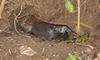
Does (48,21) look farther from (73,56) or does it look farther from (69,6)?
(73,56)

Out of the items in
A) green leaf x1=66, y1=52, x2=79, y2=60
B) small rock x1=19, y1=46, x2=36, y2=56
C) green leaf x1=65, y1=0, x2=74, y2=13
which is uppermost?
green leaf x1=65, y1=0, x2=74, y2=13

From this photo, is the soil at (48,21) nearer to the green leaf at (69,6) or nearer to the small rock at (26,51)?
the small rock at (26,51)

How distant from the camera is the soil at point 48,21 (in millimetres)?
2824

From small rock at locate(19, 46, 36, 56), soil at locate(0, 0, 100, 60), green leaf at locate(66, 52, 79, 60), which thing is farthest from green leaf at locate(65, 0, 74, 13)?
small rock at locate(19, 46, 36, 56)

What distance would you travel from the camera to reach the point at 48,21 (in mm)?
3084

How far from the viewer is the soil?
2.82m

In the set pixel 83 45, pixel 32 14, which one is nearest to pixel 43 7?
pixel 32 14

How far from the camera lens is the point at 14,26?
3.07 meters

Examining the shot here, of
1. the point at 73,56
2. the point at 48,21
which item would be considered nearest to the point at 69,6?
the point at 48,21

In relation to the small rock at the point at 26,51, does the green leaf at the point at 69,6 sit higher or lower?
higher

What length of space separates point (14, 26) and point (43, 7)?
0.32 meters

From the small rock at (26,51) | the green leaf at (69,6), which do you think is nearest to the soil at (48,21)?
the small rock at (26,51)

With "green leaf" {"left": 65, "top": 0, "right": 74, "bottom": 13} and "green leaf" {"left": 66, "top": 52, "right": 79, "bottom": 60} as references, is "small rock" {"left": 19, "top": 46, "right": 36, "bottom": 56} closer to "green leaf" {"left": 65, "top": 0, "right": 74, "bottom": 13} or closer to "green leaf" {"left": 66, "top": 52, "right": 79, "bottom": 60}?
"green leaf" {"left": 66, "top": 52, "right": 79, "bottom": 60}

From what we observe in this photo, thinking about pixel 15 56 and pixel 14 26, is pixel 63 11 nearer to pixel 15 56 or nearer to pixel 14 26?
pixel 14 26
